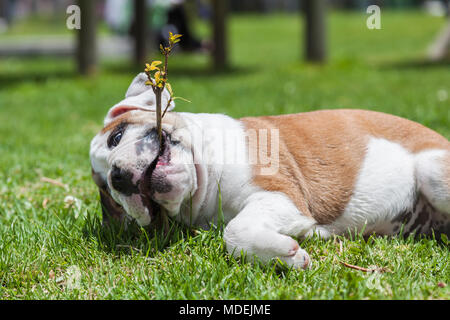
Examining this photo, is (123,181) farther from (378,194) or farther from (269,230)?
(378,194)

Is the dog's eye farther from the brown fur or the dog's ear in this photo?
the brown fur

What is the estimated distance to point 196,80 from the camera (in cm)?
941

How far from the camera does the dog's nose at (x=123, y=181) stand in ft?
8.70

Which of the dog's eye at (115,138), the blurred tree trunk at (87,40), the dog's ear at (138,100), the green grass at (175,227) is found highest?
the blurred tree trunk at (87,40)

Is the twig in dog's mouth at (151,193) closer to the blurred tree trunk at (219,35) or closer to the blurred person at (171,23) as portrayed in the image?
the blurred tree trunk at (219,35)

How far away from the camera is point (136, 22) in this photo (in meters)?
11.7

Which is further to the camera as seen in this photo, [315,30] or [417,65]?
[417,65]

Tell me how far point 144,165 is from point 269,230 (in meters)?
0.66

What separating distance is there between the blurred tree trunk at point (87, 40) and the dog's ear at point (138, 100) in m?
6.58

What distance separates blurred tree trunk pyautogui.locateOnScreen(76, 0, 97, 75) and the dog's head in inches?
266

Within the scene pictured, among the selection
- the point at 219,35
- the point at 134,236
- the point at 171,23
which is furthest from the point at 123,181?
the point at 171,23

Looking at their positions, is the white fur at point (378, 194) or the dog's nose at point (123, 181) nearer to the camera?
the dog's nose at point (123, 181)

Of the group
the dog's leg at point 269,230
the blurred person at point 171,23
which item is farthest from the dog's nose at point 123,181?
the blurred person at point 171,23
